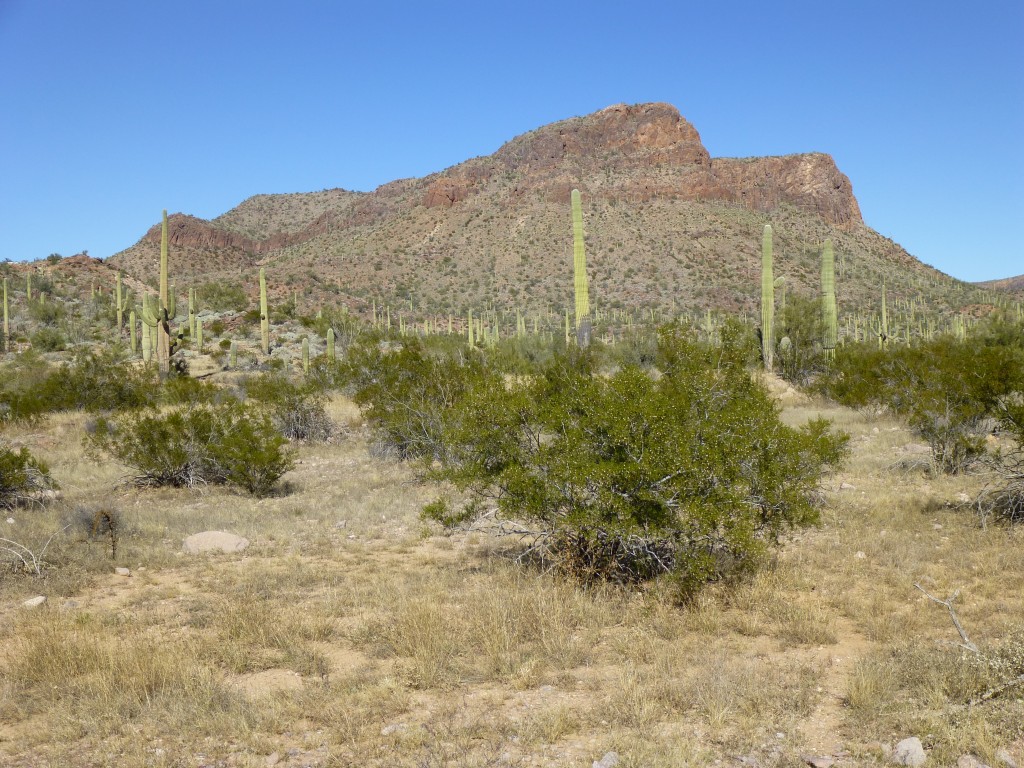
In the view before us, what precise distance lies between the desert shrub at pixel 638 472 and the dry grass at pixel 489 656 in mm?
452

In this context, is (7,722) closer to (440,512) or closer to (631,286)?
(440,512)

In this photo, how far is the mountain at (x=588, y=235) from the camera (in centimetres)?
6228

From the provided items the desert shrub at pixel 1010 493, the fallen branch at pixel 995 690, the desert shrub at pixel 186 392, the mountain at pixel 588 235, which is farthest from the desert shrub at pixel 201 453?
the mountain at pixel 588 235

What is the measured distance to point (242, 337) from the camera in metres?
37.2

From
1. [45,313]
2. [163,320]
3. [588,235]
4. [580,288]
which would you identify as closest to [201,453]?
[580,288]

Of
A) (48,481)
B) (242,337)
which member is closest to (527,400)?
(48,481)

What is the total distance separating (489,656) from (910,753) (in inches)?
95.9

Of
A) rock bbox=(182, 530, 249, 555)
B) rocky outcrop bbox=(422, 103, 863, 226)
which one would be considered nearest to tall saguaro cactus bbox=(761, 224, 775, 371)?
rock bbox=(182, 530, 249, 555)

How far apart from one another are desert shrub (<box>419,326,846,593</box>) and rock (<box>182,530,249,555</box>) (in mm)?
2998

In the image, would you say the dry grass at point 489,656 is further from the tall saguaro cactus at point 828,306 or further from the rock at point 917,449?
the tall saguaro cactus at point 828,306

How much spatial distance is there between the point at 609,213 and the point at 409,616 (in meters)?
71.9

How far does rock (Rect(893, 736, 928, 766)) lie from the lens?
3252 millimetres

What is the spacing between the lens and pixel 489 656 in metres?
4.61

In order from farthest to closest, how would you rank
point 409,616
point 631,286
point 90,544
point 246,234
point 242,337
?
point 246,234
point 631,286
point 242,337
point 90,544
point 409,616
